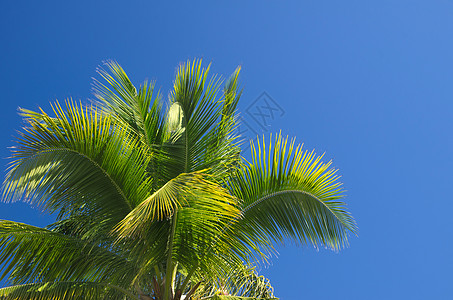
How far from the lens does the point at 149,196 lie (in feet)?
21.4

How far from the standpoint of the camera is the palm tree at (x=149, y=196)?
621 cm

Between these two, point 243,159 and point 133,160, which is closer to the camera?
point 133,160

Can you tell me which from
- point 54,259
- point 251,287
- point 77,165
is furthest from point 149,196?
point 251,287

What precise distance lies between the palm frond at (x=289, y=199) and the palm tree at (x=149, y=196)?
0.6 inches

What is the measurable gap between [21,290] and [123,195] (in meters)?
1.81

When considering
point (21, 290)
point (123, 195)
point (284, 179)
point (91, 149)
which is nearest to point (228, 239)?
point (284, 179)

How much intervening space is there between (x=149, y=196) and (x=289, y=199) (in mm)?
1892

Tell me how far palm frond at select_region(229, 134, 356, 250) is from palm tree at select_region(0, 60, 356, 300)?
14mm

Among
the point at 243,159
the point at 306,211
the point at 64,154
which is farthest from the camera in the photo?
the point at 243,159

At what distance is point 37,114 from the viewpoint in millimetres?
6363

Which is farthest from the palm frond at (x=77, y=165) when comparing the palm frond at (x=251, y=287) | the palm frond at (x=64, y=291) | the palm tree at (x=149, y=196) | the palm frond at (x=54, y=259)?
the palm frond at (x=251, y=287)

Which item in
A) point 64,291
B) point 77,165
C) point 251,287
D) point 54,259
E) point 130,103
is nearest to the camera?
point 77,165

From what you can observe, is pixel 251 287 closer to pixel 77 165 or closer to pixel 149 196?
pixel 149 196

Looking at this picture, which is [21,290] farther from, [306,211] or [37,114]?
[306,211]
